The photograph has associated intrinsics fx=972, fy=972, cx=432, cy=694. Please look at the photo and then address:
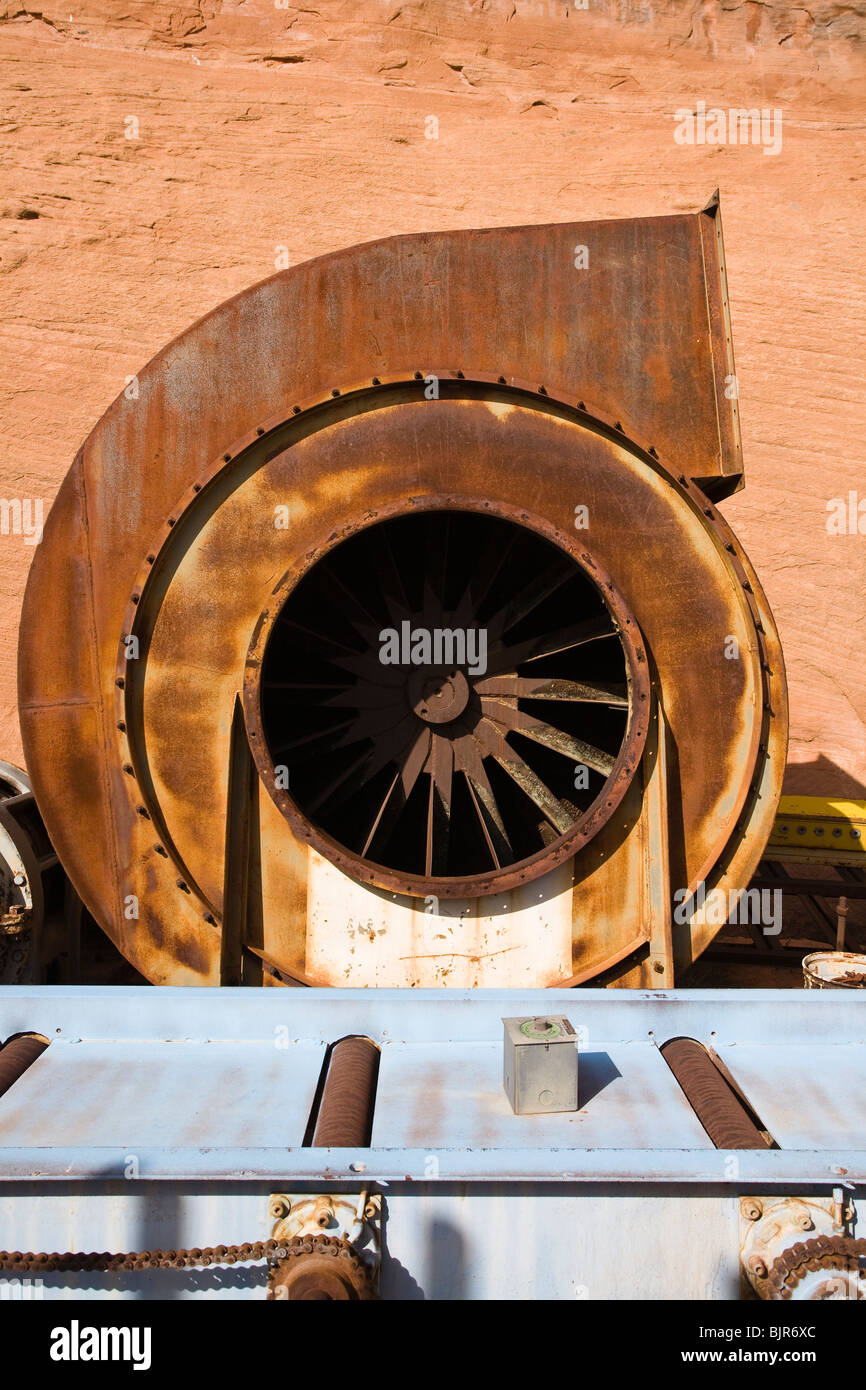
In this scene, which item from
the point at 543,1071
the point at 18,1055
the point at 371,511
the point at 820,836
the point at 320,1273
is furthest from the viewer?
the point at 820,836

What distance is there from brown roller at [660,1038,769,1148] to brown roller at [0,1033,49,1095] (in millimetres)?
2174

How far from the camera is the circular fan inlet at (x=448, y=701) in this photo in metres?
4.32

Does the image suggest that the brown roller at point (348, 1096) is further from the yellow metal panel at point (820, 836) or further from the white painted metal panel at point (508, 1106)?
the yellow metal panel at point (820, 836)

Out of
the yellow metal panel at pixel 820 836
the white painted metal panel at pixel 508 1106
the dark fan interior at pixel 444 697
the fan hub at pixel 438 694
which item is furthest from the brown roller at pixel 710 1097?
the yellow metal panel at pixel 820 836

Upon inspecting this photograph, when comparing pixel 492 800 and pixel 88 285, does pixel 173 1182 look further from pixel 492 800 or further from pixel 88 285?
pixel 88 285

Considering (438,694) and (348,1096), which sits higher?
(438,694)

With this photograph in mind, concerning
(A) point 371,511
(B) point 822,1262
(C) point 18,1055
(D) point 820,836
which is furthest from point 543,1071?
(D) point 820,836

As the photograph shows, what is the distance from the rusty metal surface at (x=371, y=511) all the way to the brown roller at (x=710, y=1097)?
988 mm

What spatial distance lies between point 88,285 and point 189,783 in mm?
11437

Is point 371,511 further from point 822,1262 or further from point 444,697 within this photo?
point 822,1262

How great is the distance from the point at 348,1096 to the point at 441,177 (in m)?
14.4

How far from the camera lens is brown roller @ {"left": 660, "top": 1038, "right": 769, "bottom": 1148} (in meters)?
2.78

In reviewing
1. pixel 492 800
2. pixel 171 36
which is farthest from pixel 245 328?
pixel 171 36

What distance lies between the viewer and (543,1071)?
295 centimetres
